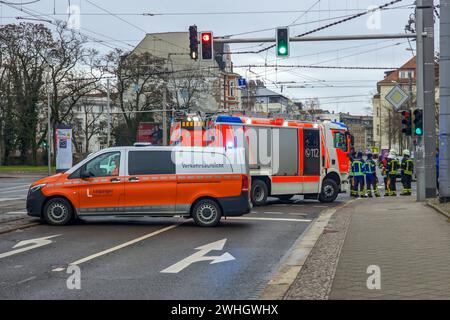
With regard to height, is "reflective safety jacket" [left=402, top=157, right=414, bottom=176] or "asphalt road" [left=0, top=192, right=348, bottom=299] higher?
"reflective safety jacket" [left=402, top=157, right=414, bottom=176]

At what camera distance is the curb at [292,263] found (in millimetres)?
6934

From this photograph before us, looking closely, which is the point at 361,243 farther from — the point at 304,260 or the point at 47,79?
the point at 47,79

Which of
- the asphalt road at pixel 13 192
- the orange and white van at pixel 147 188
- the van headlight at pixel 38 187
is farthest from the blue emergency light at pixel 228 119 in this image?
the asphalt road at pixel 13 192

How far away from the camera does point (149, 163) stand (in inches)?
535

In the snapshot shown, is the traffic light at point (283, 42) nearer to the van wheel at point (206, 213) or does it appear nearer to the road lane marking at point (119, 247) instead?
the van wheel at point (206, 213)

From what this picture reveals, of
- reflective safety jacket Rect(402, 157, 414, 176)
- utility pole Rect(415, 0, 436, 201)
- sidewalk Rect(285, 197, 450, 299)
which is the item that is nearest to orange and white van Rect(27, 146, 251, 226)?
sidewalk Rect(285, 197, 450, 299)

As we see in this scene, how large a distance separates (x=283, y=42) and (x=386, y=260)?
40.3 ft

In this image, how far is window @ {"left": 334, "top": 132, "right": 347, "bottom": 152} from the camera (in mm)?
22031

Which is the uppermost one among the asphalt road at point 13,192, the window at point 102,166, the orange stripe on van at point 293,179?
the window at point 102,166

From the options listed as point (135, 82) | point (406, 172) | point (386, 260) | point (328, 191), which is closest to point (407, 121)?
point (328, 191)

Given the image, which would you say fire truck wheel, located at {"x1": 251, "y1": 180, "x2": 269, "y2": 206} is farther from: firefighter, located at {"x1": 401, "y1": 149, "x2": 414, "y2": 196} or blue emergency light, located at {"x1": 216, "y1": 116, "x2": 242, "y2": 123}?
firefighter, located at {"x1": 401, "y1": 149, "x2": 414, "y2": 196}

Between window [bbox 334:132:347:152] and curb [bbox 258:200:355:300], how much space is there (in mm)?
7478
